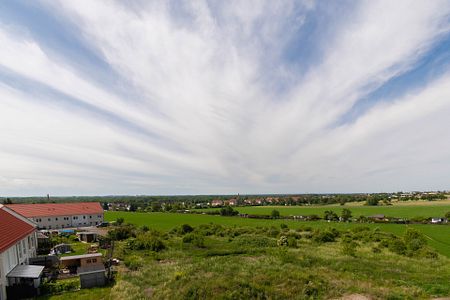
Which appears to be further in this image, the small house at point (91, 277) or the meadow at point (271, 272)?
the small house at point (91, 277)

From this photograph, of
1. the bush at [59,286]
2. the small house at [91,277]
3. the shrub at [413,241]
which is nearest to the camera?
the bush at [59,286]

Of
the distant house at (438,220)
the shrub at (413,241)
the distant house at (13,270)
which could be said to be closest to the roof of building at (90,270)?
the distant house at (13,270)

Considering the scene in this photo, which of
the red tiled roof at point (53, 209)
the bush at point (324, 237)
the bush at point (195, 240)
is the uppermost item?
the red tiled roof at point (53, 209)

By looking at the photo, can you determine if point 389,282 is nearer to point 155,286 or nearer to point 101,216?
point 155,286

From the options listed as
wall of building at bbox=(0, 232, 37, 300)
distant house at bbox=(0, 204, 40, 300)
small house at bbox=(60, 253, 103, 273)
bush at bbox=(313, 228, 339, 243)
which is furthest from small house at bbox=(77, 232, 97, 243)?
bush at bbox=(313, 228, 339, 243)

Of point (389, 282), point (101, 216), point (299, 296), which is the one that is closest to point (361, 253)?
point (389, 282)

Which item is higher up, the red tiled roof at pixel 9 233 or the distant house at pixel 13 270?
the red tiled roof at pixel 9 233

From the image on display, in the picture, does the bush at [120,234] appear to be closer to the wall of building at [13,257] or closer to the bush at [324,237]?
the wall of building at [13,257]
